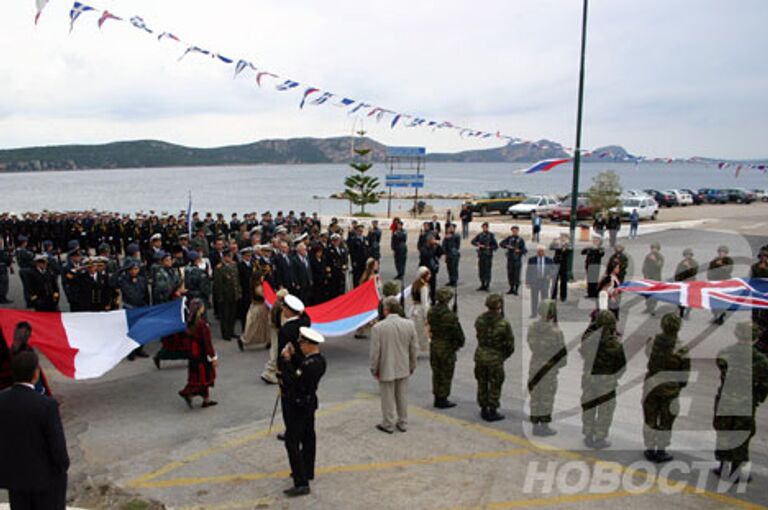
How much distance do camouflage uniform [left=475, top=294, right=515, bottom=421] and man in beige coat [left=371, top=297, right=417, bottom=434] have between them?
2.87 feet

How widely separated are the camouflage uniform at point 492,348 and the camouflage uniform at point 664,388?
1662 millimetres

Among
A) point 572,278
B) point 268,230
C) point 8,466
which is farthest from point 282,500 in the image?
point 268,230

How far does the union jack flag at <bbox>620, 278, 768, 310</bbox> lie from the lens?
400 inches

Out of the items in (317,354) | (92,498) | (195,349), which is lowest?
(92,498)

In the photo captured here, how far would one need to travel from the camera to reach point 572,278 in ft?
59.9

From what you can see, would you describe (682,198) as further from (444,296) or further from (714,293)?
(444,296)

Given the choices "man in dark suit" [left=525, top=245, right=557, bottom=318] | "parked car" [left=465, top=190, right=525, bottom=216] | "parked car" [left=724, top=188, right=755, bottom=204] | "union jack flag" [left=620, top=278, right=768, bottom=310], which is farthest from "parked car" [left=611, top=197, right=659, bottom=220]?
"union jack flag" [left=620, top=278, right=768, bottom=310]

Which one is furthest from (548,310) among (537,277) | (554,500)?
(537,277)

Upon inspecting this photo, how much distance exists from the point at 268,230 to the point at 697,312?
1304 cm

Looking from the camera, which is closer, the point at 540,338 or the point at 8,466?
the point at 8,466

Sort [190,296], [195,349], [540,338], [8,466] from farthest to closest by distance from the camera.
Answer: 1. [190,296]
2. [195,349]
3. [540,338]
4. [8,466]

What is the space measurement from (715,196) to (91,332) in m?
58.0

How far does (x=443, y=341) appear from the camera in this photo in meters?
8.26

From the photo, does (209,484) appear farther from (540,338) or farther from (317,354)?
(540,338)
